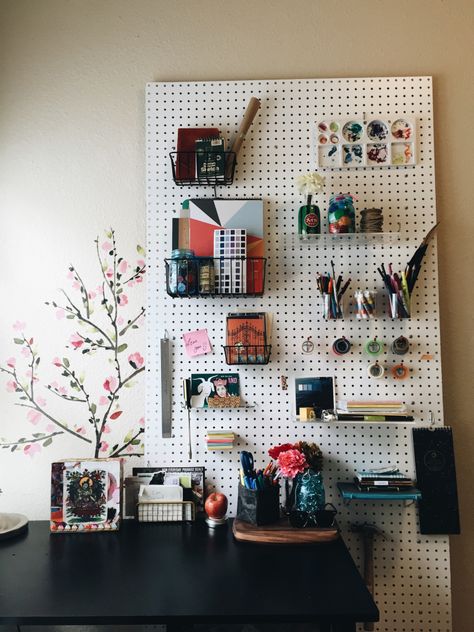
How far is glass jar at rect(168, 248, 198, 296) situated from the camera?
160 cm

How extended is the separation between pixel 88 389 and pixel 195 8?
4.73 feet

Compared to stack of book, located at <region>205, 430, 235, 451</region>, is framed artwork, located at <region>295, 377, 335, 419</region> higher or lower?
higher

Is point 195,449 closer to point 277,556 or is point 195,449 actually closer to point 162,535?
point 162,535

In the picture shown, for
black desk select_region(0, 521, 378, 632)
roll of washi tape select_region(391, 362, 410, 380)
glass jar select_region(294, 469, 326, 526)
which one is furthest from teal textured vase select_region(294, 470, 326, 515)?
roll of washi tape select_region(391, 362, 410, 380)

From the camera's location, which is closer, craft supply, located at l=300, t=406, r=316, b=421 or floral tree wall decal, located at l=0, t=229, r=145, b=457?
craft supply, located at l=300, t=406, r=316, b=421

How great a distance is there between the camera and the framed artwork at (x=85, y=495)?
1.57 m

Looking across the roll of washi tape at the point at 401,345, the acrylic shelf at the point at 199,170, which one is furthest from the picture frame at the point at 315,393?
the acrylic shelf at the point at 199,170

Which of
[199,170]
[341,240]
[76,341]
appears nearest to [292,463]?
[341,240]

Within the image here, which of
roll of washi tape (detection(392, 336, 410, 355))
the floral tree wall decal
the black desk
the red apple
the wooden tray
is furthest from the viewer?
the floral tree wall decal

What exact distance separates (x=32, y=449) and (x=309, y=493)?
100 cm

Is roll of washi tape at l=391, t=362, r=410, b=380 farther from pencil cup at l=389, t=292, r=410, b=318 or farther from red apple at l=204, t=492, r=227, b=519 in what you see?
red apple at l=204, t=492, r=227, b=519

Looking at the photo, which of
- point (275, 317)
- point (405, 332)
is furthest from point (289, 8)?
point (405, 332)

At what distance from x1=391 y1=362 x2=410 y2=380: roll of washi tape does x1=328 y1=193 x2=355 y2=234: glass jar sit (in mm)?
489

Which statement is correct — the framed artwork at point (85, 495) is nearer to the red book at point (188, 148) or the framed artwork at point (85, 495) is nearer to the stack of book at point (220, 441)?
the stack of book at point (220, 441)
